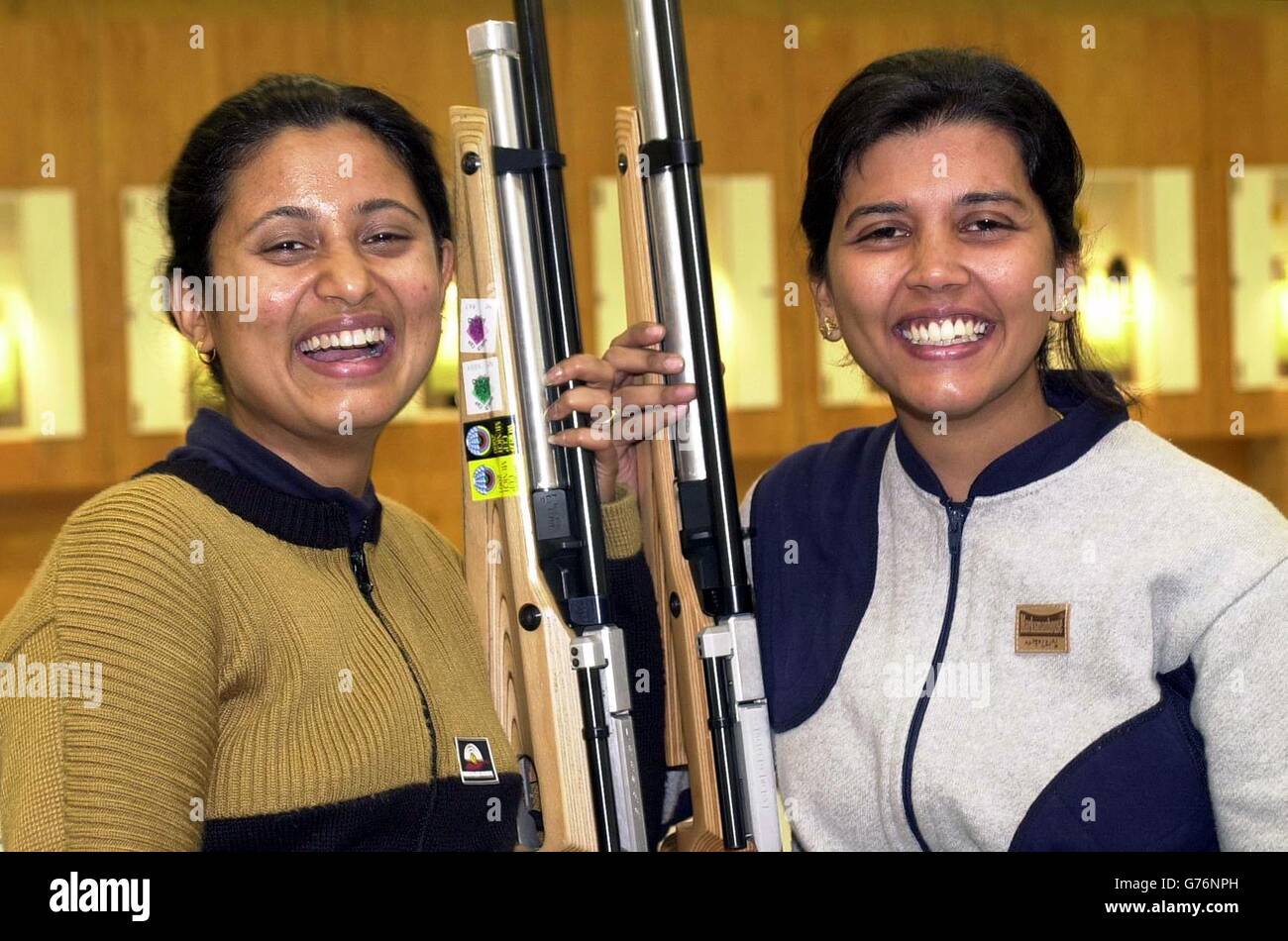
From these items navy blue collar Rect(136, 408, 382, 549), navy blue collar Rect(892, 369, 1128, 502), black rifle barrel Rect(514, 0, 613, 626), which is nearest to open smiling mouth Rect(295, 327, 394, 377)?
navy blue collar Rect(136, 408, 382, 549)

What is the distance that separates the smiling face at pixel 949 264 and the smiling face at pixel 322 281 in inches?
18.7

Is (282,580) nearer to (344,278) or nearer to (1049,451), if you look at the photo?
(344,278)

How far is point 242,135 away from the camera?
1370 mm

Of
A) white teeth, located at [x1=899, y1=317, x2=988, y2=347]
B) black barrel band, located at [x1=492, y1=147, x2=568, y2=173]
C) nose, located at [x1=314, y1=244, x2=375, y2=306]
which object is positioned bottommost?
white teeth, located at [x1=899, y1=317, x2=988, y2=347]

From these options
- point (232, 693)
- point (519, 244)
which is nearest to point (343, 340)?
point (519, 244)

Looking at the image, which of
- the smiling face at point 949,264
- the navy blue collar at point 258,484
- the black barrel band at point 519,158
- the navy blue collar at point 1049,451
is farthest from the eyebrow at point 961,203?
the navy blue collar at point 258,484

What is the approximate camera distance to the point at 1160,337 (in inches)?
179

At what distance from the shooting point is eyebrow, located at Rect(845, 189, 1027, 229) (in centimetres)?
141

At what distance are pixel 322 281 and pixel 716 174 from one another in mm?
3221

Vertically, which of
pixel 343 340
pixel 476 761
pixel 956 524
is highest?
pixel 343 340

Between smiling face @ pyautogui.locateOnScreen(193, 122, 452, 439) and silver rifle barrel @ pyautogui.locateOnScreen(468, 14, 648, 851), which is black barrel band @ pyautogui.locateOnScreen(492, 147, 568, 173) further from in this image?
smiling face @ pyautogui.locateOnScreen(193, 122, 452, 439)

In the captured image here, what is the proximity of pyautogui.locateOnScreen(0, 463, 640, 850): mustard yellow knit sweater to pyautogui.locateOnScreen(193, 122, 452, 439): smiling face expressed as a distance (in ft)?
0.38

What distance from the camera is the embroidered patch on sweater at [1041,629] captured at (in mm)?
1351
